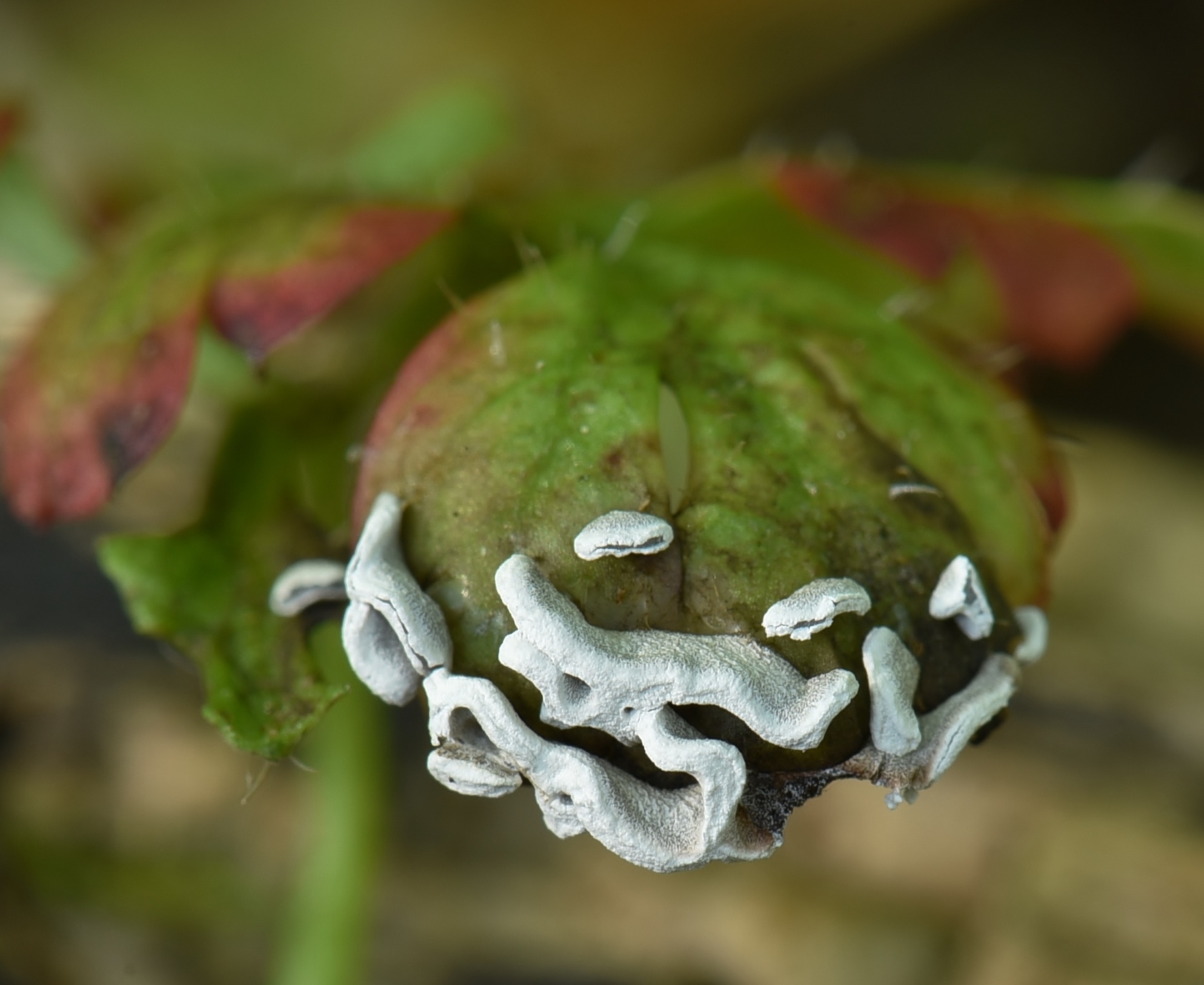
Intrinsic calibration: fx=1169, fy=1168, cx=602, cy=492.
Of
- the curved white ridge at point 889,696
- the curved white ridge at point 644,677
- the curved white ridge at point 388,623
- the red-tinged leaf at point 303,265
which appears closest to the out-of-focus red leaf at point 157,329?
the red-tinged leaf at point 303,265

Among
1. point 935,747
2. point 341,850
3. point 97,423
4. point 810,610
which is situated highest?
point 97,423

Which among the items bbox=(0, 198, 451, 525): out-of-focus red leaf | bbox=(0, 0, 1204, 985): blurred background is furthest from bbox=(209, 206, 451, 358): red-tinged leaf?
bbox=(0, 0, 1204, 985): blurred background

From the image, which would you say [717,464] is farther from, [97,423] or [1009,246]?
[1009,246]

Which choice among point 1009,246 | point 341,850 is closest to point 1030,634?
point 1009,246

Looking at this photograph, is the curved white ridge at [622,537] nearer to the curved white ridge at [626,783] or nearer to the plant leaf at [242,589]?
the curved white ridge at [626,783]

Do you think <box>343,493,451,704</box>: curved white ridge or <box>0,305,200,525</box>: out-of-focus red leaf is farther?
<box>0,305,200,525</box>: out-of-focus red leaf

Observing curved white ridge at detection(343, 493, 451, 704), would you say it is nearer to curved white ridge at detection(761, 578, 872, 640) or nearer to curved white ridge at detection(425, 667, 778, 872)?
curved white ridge at detection(425, 667, 778, 872)

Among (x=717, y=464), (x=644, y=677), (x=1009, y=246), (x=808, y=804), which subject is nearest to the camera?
(x=644, y=677)
